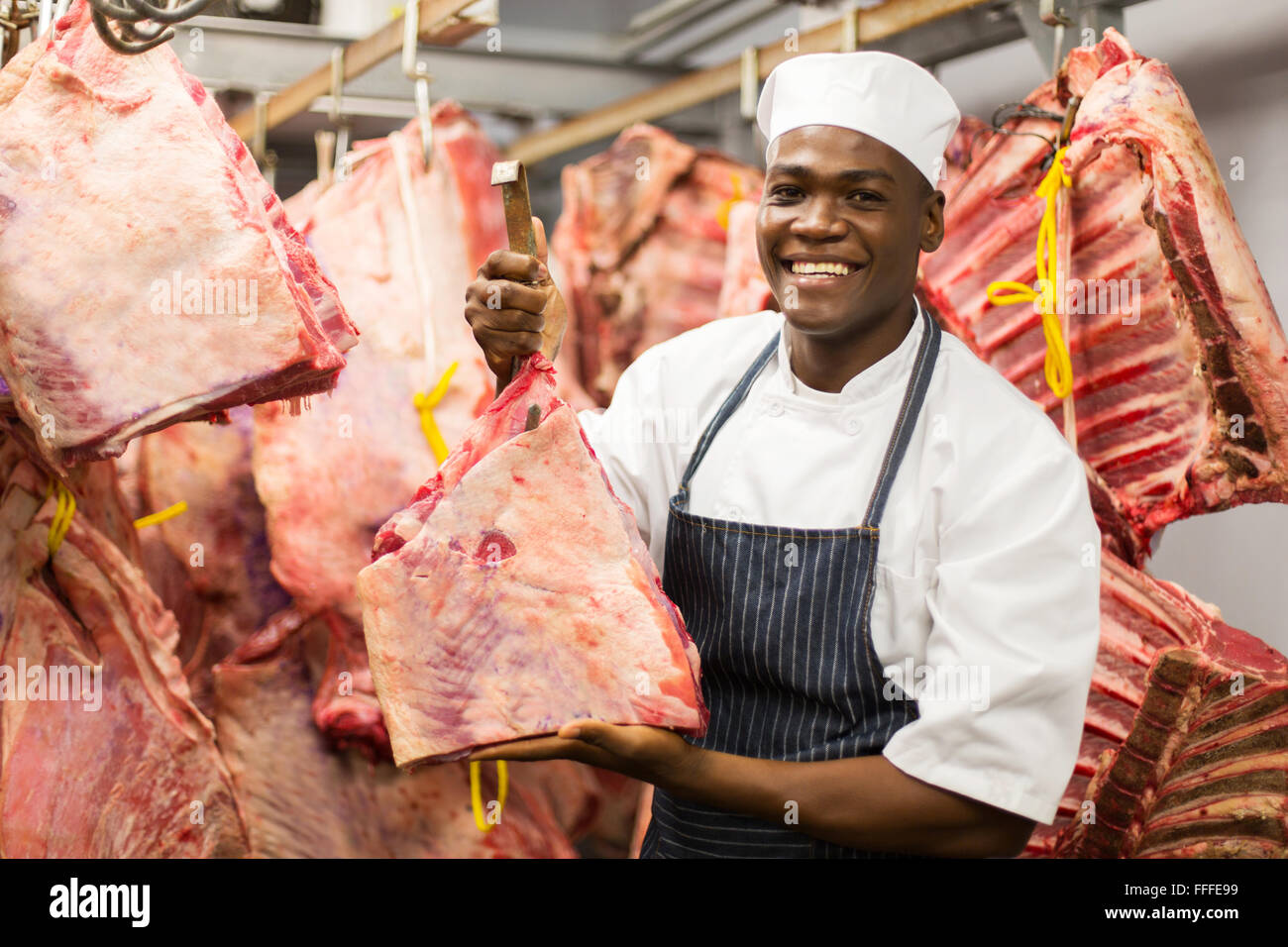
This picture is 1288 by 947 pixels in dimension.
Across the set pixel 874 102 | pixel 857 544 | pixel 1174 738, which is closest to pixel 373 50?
pixel 874 102

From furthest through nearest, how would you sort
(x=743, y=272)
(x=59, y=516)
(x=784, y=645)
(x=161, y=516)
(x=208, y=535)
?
(x=743, y=272)
(x=208, y=535)
(x=161, y=516)
(x=59, y=516)
(x=784, y=645)

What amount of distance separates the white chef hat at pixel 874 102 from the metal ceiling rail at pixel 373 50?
29.1 inches

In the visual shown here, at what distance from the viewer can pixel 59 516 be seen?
6.42 ft

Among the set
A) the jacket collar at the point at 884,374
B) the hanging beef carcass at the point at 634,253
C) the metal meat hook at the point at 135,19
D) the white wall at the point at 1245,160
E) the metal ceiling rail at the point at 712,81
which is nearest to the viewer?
the metal meat hook at the point at 135,19

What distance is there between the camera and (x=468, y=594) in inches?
63.1

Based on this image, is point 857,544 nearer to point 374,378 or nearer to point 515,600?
point 515,600

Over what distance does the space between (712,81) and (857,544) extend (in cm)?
125

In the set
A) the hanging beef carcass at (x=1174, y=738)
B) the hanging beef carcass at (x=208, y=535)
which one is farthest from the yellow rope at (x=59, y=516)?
the hanging beef carcass at (x=1174, y=738)

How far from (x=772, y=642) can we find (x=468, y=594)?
0.43 m

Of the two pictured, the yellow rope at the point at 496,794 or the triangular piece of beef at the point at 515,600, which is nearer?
the triangular piece of beef at the point at 515,600

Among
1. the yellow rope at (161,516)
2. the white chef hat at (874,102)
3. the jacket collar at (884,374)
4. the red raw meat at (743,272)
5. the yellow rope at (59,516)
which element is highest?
the red raw meat at (743,272)

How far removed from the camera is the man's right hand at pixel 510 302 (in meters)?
1.57

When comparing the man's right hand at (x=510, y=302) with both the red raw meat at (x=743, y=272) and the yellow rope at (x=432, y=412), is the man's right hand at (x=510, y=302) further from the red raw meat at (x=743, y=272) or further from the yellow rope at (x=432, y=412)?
the red raw meat at (x=743, y=272)
